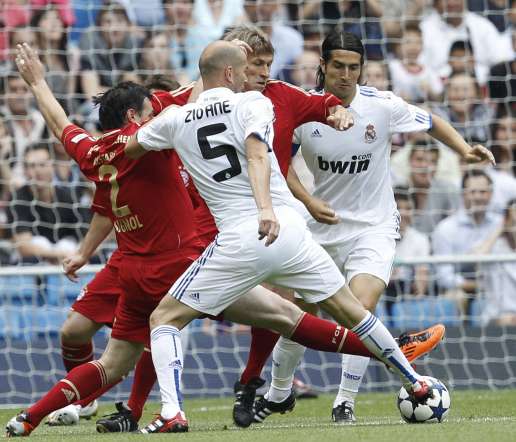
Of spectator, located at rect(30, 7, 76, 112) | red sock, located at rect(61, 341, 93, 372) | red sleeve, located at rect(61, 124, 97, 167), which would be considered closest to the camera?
red sleeve, located at rect(61, 124, 97, 167)

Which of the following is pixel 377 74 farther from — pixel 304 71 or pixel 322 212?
pixel 322 212

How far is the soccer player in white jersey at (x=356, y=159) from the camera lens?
282 inches

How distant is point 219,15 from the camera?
12430 millimetres

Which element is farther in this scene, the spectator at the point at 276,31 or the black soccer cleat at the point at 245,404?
the spectator at the point at 276,31

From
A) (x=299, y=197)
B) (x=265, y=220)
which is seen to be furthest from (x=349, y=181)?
(x=265, y=220)

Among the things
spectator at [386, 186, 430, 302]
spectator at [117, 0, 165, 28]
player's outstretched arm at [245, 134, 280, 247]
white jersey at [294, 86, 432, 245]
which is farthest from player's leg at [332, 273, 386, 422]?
spectator at [117, 0, 165, 28]

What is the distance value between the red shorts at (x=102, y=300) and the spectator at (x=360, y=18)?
16.4ft

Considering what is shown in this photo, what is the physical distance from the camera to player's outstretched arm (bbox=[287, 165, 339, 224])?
6.67m

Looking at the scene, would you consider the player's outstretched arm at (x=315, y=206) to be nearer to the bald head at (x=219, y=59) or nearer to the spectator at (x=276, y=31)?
the bald head at (x=219, y=59)

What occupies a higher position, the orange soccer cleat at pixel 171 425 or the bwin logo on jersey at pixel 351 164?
the bwin logo on jersey at pixel 351 164

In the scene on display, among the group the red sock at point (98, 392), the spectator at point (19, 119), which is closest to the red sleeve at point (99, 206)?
the red sock at point (98, 392)

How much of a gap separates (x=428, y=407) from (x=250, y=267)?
1.22m

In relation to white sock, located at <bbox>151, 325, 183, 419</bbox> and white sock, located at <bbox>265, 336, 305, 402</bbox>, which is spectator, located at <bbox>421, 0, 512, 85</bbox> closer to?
white sock, located at <bbox>265, 336, 305, 402</bbox>

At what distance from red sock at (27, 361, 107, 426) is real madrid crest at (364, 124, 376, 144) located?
6.79 ft
